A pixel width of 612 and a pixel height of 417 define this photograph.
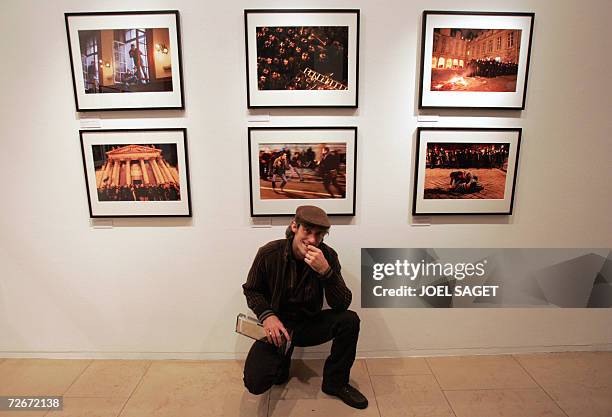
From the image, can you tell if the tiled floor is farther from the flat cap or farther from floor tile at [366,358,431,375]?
the flat cap

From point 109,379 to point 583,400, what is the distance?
2789 millimetres

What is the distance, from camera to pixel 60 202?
83.2 inches

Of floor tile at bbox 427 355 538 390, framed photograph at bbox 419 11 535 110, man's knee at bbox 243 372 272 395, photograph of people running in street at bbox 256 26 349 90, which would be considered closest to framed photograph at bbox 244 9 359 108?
photograph of people running in street at bbox 256 26 349 90

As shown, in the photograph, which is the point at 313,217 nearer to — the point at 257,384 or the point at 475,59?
the point at 257,384

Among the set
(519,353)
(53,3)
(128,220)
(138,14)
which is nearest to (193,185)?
(128,220)

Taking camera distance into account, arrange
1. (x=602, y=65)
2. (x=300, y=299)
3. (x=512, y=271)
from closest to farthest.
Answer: (x=300, y=299), (x=602, y=65), (x=512, y=271)

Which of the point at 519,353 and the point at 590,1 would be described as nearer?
Result: the point at 590,1

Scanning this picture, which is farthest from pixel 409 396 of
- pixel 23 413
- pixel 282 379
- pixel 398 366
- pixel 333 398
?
pixel 23 413

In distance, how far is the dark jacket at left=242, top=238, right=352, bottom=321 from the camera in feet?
6.04

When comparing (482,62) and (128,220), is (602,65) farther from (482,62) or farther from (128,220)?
(128,220)

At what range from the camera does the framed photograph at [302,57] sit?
190 centimetres

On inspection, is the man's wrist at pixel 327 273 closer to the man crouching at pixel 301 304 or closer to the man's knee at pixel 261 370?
the man crouching at pixel 301 304

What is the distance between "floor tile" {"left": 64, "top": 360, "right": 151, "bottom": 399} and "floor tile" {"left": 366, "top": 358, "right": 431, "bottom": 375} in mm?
1481

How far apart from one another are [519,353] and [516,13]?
2.18m
